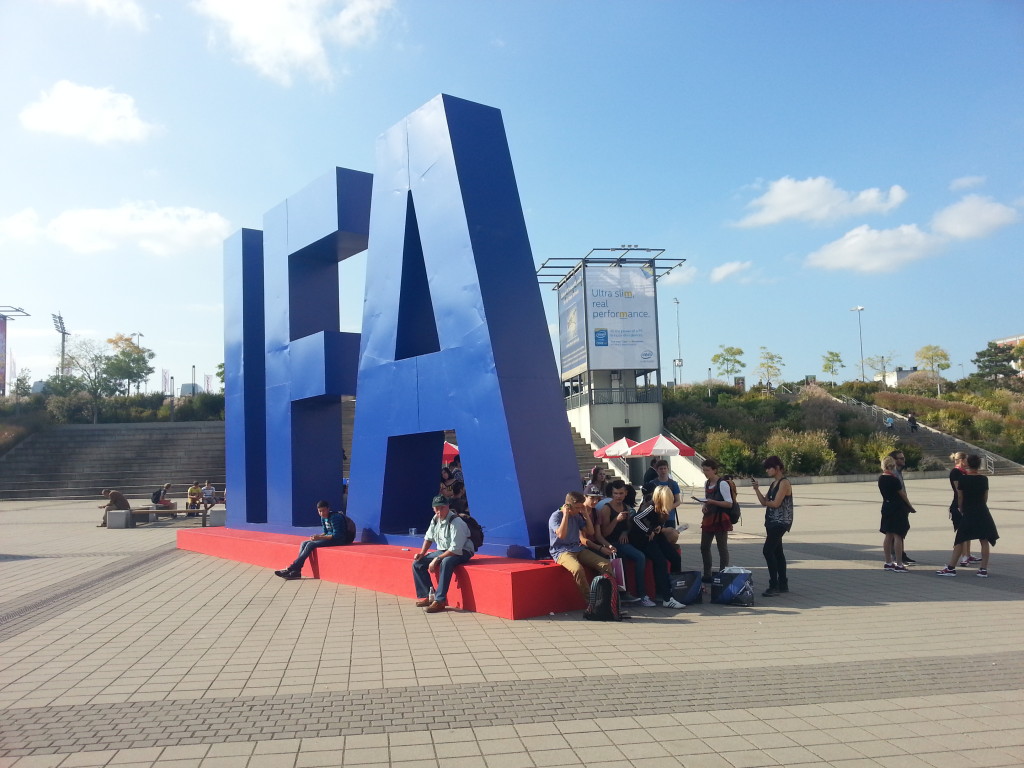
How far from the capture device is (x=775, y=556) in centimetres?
804

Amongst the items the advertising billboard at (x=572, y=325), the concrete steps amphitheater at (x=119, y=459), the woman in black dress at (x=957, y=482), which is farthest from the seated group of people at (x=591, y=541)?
the advertising billboard at (x=572, y=325)

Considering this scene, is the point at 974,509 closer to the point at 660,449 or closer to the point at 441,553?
the point at 441,553

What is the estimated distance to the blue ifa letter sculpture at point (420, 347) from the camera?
814cm

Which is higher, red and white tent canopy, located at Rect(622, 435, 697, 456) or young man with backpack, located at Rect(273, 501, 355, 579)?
red and white tent canopy, located at Rect(622, 435, 697, 456)

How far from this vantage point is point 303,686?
5141 millimetres

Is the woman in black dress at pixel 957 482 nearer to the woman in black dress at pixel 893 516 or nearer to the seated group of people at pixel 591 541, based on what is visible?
the woman in black dress at pixel 893 516

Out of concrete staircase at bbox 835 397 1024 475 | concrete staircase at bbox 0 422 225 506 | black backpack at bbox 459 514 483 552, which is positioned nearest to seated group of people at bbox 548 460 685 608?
black backpack at bbox 459 514 483 552

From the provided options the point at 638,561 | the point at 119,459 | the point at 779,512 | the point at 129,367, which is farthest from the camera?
the point at 129,367

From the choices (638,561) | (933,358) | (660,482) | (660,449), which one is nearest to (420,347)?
(660,482)

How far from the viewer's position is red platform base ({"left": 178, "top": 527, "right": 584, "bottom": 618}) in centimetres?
715

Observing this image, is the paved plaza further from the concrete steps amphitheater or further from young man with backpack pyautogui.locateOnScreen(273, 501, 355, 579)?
the concrete steps amphitheater

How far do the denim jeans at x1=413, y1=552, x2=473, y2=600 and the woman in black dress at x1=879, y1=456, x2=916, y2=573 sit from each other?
5.45 metres

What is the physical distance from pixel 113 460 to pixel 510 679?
3137 centimetres

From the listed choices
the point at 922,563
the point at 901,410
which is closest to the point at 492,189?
the point at 922,563
